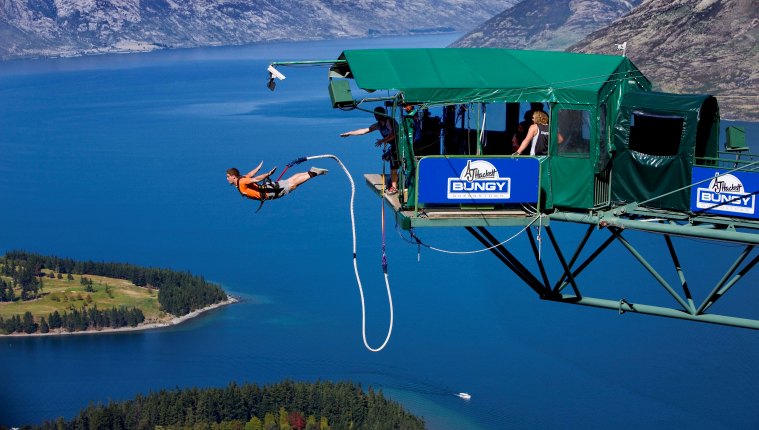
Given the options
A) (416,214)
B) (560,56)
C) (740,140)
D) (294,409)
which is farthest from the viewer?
(294,409)

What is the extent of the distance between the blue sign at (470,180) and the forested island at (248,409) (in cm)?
7402

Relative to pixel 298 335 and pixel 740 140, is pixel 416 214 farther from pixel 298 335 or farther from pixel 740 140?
pixel 298 335

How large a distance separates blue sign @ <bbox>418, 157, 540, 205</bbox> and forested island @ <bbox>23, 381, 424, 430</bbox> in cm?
7402

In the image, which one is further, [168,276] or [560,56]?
[168,276]

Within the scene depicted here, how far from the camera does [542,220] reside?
21.5 meters

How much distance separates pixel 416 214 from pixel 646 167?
5854 millimetres

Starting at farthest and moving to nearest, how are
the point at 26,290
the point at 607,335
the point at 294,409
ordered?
1. the point at 26,290
2. the point at 607,335
3. the point at 294,409

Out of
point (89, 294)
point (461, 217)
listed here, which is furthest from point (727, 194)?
point (89, 294)

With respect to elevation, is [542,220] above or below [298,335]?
above

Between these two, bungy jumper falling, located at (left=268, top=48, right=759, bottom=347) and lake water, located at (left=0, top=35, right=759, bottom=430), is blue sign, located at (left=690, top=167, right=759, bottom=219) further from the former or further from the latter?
lake water, located at (left=0, top=35, right=759, bottom=430)

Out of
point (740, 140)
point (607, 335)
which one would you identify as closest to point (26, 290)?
point (607, 335)

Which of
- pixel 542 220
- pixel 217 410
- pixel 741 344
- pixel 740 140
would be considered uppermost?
→ pixel 740 140

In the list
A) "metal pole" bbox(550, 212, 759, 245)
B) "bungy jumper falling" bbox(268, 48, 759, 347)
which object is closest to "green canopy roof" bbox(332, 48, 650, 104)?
"bungy jumper falling" bbox(268, 48, 759, 347)

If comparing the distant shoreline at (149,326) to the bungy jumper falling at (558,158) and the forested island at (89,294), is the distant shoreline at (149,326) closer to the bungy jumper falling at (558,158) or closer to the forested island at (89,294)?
the forested island at (89,294)
